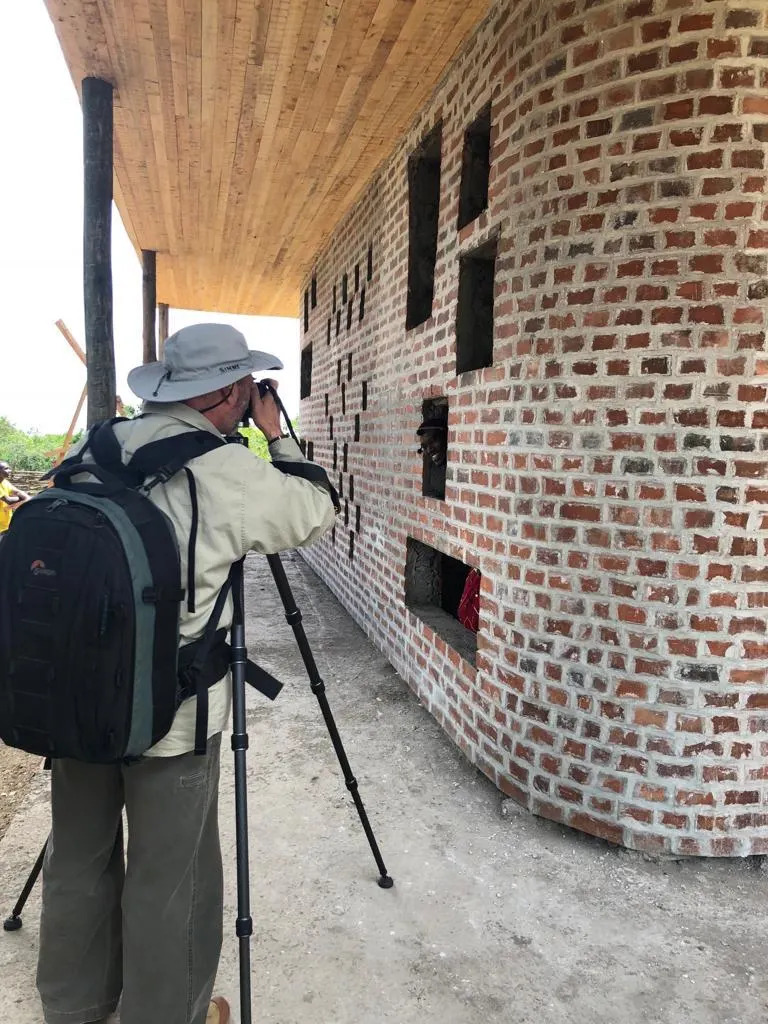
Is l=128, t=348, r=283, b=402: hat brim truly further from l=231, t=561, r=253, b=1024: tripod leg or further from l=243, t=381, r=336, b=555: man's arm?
l=231, t=561, r=253, b=1024: tripod leg

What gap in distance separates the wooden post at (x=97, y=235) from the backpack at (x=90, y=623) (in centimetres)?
288

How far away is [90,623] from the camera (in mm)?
1394

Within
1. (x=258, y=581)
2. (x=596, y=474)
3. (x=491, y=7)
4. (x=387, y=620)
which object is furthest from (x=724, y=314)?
(x=258, y=581)

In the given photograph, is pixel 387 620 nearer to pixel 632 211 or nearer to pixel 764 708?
pixel 764 708

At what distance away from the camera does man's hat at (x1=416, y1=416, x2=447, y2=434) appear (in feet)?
12.7

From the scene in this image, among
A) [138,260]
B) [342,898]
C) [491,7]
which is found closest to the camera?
[342,898]

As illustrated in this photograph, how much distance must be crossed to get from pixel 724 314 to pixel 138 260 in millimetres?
7340

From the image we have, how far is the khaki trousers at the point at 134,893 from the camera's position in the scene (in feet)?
5.19

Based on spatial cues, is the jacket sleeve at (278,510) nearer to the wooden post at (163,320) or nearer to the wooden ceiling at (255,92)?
the wooden ceiling at (255,92)

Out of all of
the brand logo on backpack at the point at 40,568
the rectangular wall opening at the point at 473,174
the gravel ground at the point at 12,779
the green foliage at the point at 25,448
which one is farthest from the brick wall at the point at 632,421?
the green foliage at the point at 25,448

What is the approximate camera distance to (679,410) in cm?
249

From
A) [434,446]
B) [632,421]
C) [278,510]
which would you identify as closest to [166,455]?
[278,510]

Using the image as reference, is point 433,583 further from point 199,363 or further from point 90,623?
point 90,623

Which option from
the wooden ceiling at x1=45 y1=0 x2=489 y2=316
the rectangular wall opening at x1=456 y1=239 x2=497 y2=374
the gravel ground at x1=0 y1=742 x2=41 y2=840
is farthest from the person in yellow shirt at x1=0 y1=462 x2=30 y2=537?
the rectangular wall opening at x1=456 y1=239 x2=497 y2=374
